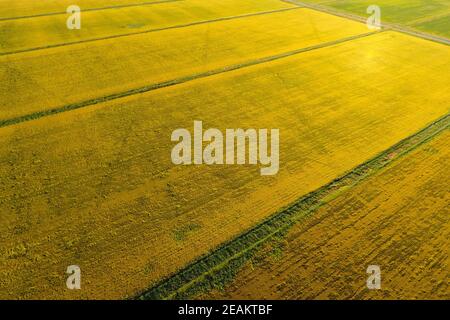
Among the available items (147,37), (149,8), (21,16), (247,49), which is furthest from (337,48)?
(21,16)

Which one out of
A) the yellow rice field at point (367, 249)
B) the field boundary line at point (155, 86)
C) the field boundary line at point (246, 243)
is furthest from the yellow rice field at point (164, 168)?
the yellow rice field at point (367, 249)

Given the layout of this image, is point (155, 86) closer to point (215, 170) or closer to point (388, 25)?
point (215, 170)

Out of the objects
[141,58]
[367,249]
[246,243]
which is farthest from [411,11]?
[246,243]

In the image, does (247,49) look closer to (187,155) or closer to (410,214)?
(187,155)

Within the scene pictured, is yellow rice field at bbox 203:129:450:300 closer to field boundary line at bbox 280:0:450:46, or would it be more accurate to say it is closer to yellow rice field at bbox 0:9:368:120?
yellow rice field at bbox 0:9:368:120

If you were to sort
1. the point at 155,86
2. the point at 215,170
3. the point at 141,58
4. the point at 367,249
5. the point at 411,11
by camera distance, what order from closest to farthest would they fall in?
the point at 367,249 < the point at 215,170 < the point at 155,86 < the point at 141,58 < the point at 411,11

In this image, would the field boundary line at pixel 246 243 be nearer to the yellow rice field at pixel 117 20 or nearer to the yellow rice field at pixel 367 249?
the yellow rice field at pixel 367 249
